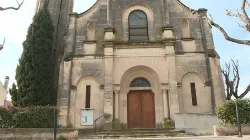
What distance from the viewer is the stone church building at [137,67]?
702 inches

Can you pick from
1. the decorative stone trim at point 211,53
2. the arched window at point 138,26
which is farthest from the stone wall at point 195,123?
the arched window at point 138,26

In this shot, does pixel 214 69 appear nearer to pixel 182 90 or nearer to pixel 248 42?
pixel 182 90

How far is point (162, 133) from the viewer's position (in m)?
14.8

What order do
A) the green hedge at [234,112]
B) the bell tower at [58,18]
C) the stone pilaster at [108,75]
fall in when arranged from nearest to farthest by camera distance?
1. the green hedge at [234,112]
2. the stone pilaster at [108,75]
3. the bell tower at [58,18]

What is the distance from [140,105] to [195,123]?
4.47 metres

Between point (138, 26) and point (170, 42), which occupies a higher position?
point (138, 26)

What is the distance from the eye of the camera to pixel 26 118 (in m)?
12.9

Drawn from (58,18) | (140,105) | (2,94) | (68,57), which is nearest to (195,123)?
(140,105)

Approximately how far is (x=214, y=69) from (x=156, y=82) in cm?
428

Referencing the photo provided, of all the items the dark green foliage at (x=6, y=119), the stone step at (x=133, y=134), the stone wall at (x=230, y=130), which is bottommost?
the stone step at (x=133, y=134)

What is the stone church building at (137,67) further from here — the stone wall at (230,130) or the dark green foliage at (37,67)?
the stone wall at (230,130)

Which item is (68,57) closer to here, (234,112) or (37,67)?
(37,67)

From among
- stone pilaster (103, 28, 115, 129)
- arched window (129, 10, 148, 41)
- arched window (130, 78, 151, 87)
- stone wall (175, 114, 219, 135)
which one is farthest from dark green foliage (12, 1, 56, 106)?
stone wall (175, 114, 219, 135)

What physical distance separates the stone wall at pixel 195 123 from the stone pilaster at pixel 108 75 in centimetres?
454
